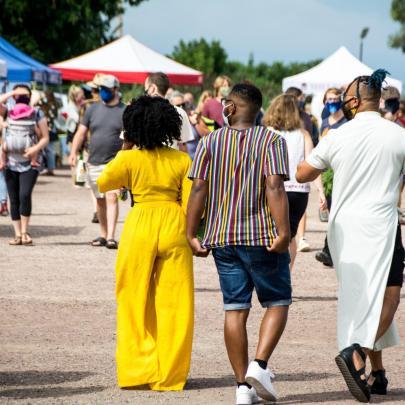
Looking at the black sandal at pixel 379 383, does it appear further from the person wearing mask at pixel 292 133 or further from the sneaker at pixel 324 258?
the sneaker at pixel 324 258

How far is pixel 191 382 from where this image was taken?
7.05m

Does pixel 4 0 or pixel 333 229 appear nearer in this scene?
pixel 333 229

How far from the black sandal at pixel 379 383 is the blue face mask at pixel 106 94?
7.07 metres

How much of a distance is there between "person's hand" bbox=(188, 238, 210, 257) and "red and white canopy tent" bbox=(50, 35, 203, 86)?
21153mm

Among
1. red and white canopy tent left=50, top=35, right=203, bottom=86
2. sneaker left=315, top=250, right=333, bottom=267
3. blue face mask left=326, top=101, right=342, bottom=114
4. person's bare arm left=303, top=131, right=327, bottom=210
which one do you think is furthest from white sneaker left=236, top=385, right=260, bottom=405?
red and white canopy tent left=50, top=35, right=203, bottom=86

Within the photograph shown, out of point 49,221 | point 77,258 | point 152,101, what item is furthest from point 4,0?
point 152,101

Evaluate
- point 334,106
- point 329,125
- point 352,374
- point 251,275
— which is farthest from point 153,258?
point 334,106

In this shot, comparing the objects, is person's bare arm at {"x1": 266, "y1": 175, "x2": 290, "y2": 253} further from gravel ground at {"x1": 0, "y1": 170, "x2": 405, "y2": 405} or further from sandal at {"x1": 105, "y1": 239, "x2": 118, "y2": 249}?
sandal at {"x1": 105, "y1": 239, "x2": 118, "y2": 249}

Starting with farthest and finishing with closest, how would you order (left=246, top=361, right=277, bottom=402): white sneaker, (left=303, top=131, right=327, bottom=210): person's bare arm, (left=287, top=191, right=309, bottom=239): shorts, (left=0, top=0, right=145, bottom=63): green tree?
(left=0, top=0, right=145, bottom=63): green tree → (left=303, top=131, right=327, bottom=210): person's bare arm → (left=287, top=191, right=309, bottom=239): shorts → (left=246, top=361, right=277, bottom=402): white sneaker

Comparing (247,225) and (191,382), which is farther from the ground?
(247,225)

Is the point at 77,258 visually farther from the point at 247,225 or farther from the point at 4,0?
the point at 4,0

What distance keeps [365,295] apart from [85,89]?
17.9m

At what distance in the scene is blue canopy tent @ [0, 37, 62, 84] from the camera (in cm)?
2414

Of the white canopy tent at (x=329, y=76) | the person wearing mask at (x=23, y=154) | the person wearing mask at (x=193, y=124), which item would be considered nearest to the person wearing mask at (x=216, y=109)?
the person wearing mask at (x=193, y=124)
